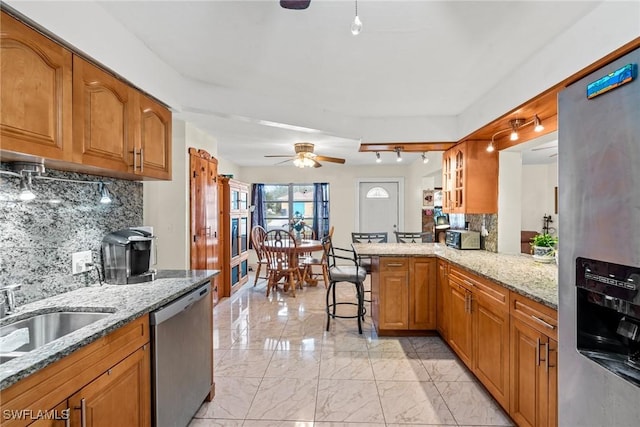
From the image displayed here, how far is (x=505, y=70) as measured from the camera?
239 cm

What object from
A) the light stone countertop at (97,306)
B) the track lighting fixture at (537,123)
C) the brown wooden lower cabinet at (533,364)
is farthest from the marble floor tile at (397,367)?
the track lighting fixture at (537,123)

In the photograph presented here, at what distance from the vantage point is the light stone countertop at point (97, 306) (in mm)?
953

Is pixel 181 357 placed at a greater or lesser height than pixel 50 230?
lesser

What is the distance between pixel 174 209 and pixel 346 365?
2.26 m

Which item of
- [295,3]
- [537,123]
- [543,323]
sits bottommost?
[543,323]

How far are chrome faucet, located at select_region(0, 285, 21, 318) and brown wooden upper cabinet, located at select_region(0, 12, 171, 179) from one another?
0.59 meters

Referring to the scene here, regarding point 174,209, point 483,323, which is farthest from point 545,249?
point 174,209

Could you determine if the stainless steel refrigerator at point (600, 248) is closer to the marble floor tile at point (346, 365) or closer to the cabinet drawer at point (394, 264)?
the marble floor tile at point (346, 365)

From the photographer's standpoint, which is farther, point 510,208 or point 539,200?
point 539,200

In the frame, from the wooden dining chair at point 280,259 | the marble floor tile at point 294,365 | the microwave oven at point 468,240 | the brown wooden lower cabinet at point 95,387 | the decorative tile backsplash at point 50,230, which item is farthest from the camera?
the wooden dining chair at point 280,259

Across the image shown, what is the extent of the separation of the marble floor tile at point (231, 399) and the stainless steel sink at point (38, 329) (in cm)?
106

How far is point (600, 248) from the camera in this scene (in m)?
1.17

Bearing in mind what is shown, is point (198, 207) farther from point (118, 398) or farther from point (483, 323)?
point (483, 323)

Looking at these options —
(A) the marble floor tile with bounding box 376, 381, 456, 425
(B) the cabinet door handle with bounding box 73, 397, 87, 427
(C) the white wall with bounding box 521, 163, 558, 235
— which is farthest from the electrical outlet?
(C) the white wall with bounding box 521, 163, 558, 235
